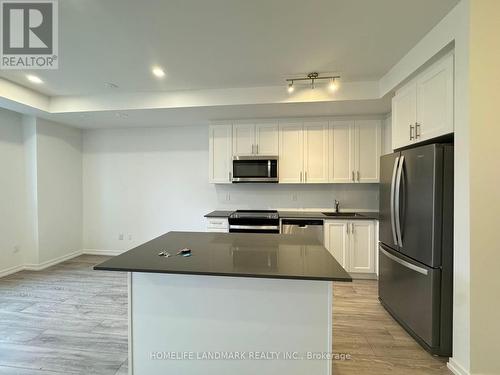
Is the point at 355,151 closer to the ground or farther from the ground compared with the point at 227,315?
farther from the ground

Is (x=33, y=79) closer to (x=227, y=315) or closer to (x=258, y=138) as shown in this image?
(x=258, y=138)

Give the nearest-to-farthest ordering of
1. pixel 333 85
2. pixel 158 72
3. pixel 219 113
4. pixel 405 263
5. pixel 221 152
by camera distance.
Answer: pixel 405 263 → pixel 158 72 → pixel 333 85 → pixel 219 113 → pixel 221 152

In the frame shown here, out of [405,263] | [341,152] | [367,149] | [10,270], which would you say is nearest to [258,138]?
[341,152]

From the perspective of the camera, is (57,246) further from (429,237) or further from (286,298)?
(429,237)

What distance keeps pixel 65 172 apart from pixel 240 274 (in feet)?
15.5

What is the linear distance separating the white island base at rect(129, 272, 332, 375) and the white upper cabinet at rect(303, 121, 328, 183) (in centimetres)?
265

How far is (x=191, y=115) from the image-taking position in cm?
393

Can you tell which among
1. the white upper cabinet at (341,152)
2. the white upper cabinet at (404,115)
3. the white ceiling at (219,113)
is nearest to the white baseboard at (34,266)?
the white ceiling at (219,113)

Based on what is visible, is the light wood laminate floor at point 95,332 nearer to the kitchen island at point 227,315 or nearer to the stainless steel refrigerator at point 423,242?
the stainless steel refrigerator at point 423,242

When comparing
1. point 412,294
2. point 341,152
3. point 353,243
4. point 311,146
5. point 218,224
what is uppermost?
point 311,146

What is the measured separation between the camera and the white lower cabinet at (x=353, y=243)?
365 cm

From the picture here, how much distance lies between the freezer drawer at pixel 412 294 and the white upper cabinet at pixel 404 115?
121 centimetres
